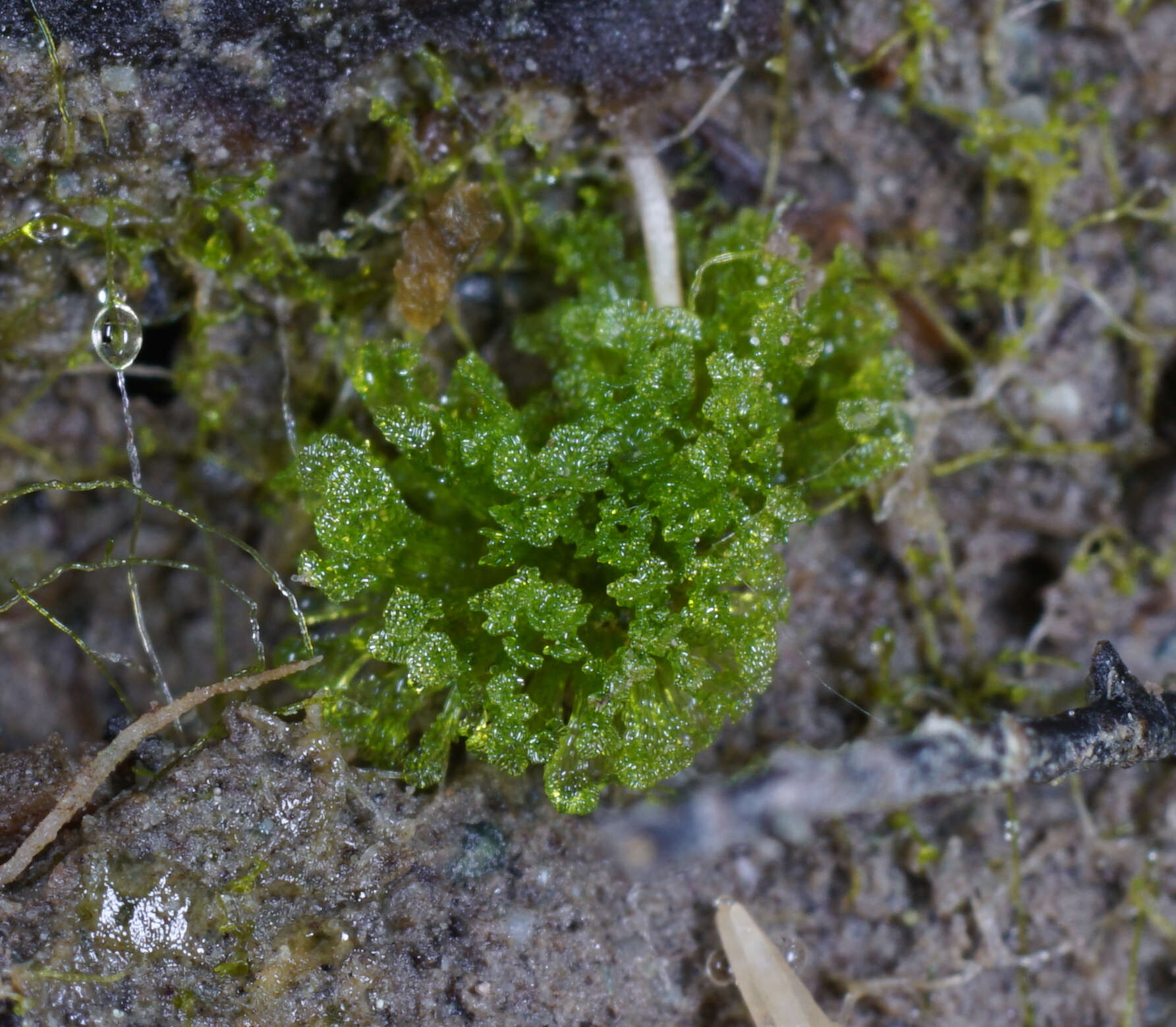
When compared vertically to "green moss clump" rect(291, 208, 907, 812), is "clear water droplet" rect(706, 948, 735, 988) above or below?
below

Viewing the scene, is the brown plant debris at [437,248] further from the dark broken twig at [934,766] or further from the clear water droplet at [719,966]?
the clear water droplet at [719,966]

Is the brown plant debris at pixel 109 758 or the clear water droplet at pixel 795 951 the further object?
the clear water droplet at pixel 795 951

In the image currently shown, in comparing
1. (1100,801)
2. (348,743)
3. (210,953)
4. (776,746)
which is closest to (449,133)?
(348,743)

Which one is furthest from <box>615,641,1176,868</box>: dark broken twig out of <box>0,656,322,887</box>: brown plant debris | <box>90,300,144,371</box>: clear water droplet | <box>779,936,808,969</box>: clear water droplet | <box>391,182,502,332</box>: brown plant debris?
<box>90,300,144,371</box>: clear water droplet

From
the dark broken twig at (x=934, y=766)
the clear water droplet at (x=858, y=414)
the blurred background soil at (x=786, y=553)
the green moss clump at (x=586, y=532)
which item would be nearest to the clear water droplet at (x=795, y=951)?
the blurred background soil at (x=786, y=553)

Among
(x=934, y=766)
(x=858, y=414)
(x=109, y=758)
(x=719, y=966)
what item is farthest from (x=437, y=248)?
(x=719, y=966)

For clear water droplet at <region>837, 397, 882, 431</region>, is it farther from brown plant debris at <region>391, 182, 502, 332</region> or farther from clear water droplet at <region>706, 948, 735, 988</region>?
clear water droplet at <region>706, 948, 735, 988</region>
